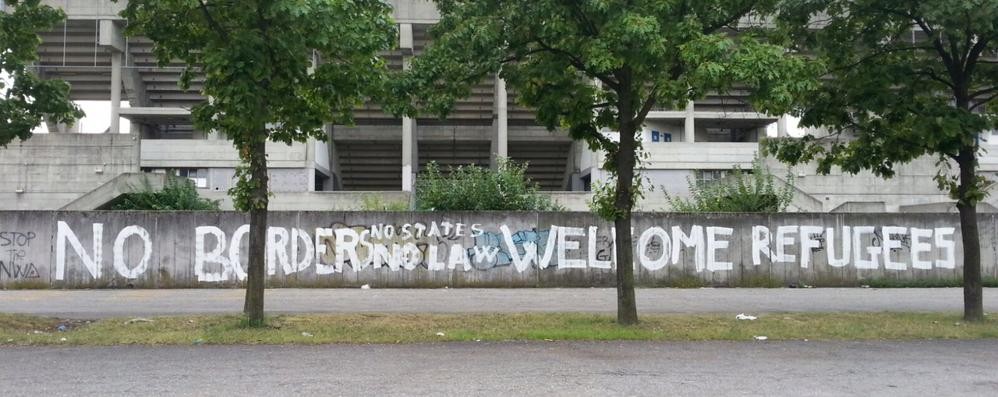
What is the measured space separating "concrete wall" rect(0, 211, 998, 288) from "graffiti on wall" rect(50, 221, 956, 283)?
0.08ft

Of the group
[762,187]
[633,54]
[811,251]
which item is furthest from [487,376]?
[762,187]

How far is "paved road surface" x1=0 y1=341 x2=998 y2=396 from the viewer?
688 cm

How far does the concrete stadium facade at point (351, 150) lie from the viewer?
3269 centimetres

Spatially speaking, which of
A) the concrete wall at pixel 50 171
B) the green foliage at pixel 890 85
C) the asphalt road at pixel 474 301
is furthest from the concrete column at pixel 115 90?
the green foliage at pixel 890 85

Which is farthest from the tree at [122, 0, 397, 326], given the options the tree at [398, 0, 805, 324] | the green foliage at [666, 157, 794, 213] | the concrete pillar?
the concrete pillar

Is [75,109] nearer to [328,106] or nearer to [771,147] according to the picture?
[328,106]

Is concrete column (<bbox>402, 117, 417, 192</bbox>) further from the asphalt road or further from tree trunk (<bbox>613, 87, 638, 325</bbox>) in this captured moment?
tree trunk (<bbox>613, 87, 638, 325</bbox>)

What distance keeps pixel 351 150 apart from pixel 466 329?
109ft

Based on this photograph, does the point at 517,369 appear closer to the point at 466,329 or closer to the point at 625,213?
the point at 466,329

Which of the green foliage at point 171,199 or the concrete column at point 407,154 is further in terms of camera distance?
the concrete column at point 407,154

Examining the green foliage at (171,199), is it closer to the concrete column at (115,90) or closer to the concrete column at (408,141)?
the concrete column at (408,141)

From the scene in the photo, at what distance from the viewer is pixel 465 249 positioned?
17891mm

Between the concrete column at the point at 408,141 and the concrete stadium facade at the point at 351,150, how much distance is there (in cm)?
6

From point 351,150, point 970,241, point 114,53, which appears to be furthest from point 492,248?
point 114,53
